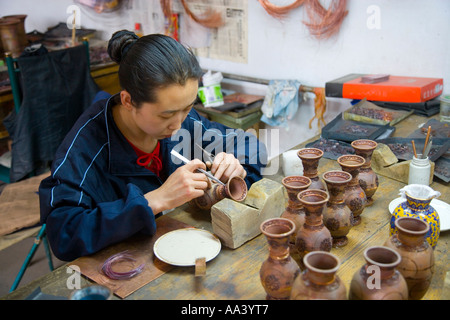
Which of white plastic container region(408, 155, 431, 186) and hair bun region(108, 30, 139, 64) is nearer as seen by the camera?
hair bun region(108, 30, 139, 64)

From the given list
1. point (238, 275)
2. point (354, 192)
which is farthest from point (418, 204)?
point (238, 275)

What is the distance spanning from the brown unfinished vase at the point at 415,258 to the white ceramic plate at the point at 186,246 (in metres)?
0.64

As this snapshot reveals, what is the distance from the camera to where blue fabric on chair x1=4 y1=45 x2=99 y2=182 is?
3.23m

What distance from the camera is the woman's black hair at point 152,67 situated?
66.4 inches

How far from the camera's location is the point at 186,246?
5.34 ft

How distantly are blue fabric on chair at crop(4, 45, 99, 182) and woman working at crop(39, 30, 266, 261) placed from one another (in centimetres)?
151

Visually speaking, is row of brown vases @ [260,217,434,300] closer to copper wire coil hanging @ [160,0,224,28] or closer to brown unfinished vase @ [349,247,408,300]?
brown unfinished vase @ [349,247,408,300]

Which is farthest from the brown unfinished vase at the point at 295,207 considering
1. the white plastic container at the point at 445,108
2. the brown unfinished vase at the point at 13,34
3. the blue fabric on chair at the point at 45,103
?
the brown unfinished vase at the point at 13,34

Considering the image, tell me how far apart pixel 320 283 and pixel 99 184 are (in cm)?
112

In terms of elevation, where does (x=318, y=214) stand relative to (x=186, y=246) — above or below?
above

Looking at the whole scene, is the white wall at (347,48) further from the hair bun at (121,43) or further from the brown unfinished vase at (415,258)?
the brown unfinished vase at (415,258)

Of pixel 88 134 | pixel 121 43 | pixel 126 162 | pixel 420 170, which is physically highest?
pixel 121 43

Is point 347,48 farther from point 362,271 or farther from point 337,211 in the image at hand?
point 362,271

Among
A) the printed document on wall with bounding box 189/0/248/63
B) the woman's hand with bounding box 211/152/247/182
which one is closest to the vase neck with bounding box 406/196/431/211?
the woman's hand with bounding box 211/152/247/182
